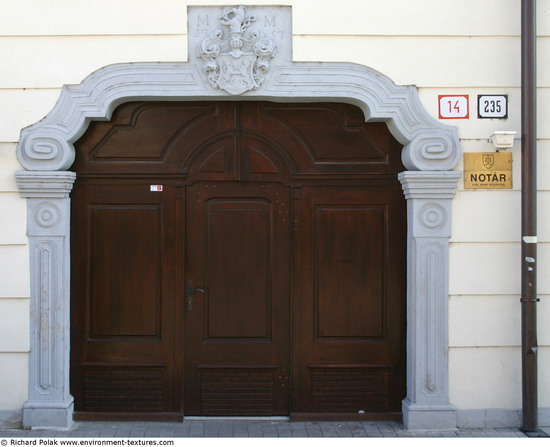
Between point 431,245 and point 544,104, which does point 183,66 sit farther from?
point 544,104

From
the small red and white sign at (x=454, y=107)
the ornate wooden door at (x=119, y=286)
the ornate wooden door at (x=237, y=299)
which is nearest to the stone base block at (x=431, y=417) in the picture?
the ornate wooden door at (x=237, y=299)

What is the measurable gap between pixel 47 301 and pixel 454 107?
3.62 metres

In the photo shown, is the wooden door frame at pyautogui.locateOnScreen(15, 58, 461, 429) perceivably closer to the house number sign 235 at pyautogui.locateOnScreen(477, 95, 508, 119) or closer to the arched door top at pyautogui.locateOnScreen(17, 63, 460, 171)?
the arched door top at pyautogui.locateOnScreen(17, 63, 460, 171)

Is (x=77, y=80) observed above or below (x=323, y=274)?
above

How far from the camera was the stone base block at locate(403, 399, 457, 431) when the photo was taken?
5.36 m

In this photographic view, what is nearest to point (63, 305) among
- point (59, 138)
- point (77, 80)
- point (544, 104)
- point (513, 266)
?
point (59, 138)

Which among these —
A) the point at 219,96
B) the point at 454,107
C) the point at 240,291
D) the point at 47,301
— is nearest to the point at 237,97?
the point at 219,96

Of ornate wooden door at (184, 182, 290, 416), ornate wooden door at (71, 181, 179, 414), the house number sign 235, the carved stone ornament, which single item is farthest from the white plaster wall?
ornate wooden door at (184, 182, 290, 416)

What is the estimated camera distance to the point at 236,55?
17.3 feet

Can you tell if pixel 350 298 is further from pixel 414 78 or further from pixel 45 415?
pixel 45 415

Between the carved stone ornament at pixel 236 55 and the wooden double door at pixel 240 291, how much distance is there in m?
0.36

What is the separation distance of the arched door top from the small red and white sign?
10 centimetres

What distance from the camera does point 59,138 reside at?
5320 millimetres

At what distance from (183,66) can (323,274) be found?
205 centimetres
